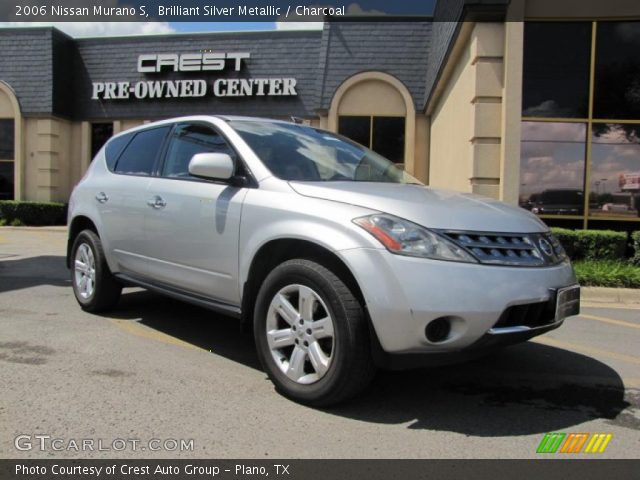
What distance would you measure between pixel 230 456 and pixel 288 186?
1648 millimetres

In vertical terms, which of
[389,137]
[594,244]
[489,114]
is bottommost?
[594,244]

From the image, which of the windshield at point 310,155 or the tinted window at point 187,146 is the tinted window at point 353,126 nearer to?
the windshield at point 310,155

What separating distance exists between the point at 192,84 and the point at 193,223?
1546 centimetres

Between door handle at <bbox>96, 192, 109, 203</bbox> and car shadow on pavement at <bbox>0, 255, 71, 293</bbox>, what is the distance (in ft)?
8.17

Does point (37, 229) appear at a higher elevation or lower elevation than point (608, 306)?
higher

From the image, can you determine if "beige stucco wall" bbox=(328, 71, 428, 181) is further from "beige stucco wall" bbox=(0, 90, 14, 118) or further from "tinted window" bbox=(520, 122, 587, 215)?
"beige stucco wall" bbox=(0, 90, 14, 118)

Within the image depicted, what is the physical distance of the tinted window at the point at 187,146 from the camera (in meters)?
4.28

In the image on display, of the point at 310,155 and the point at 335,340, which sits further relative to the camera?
the point at 310,155

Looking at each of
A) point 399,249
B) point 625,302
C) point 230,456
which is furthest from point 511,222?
point 625,302

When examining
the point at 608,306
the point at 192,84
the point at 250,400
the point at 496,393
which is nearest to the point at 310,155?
the point at 250,400

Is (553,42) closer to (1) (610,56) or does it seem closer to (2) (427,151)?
(1) (610,56)

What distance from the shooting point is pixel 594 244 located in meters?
8.50
